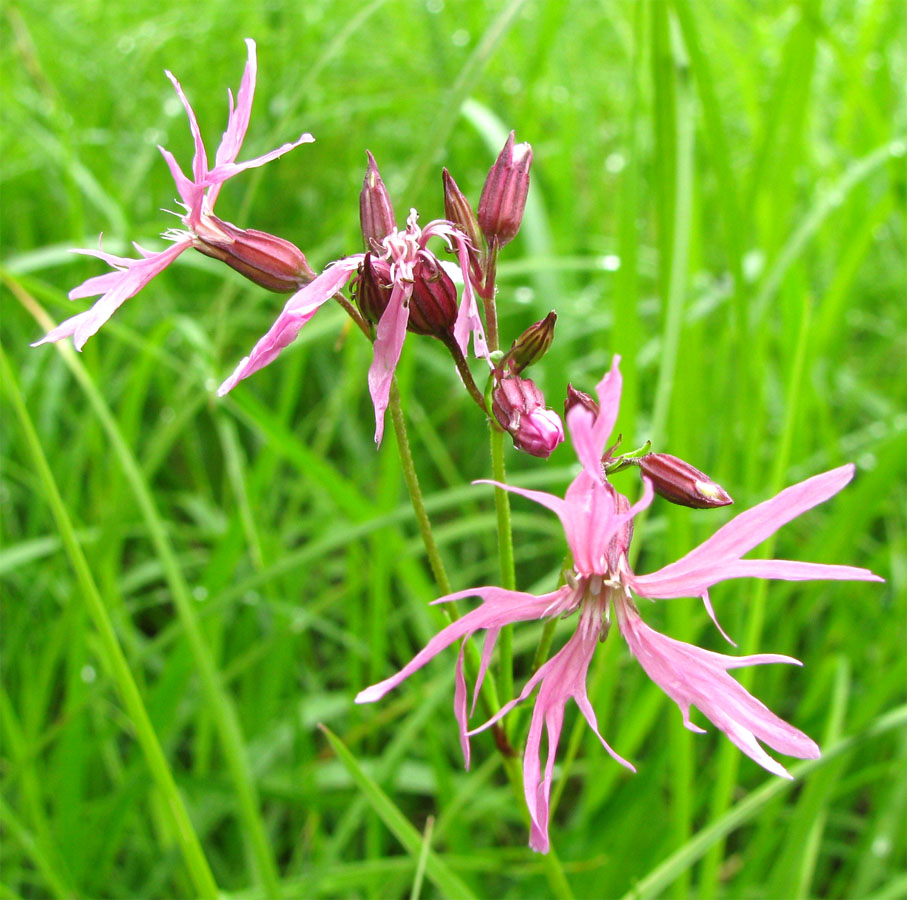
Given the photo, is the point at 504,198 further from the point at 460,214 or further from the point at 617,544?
the point at 617,544

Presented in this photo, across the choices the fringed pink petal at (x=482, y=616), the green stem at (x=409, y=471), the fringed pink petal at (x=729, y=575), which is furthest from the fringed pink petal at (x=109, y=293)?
the fringed pink petal at (x=729, y=575)

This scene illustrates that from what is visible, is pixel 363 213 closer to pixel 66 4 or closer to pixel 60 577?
pixel 60 577

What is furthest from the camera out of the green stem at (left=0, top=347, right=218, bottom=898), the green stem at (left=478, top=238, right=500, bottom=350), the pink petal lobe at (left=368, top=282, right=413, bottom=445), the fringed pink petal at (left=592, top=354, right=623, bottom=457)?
the green stem at (left=0, top=347, right=218, bottom=898)

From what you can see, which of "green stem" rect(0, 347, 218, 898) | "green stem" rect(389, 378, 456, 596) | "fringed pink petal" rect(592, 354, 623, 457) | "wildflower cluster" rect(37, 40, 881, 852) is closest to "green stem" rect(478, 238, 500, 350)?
"wildflower cluster" rect(37, 40, 881, 852)

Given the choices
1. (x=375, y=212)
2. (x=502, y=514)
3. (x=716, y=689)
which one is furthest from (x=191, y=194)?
(x=716, y=689)

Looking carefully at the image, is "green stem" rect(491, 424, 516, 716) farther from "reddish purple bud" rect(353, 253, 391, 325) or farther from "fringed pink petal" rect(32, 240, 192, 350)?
"fringed pink petal" rect(32, 240, 192, 350)

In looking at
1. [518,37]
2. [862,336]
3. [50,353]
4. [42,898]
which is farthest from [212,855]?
[518,37]

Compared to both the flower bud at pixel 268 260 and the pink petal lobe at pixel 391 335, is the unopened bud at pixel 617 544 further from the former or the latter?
the flower bud at pixel 268 260
